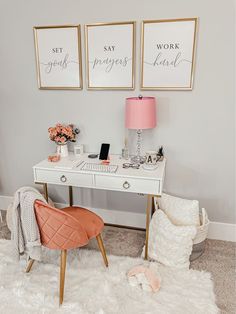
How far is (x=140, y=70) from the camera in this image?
2.14 m

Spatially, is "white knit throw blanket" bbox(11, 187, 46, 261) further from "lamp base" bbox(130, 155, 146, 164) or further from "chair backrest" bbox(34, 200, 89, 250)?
"lamp base" bbox(130, 155, 146, 164)

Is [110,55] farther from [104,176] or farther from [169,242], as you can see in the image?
[169,242]

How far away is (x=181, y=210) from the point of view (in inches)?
82.8

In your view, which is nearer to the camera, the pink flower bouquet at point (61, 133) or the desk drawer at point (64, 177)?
the desk drawer at point (64, 177)

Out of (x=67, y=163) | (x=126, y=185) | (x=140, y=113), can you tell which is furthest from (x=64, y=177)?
(x=140, y=113)

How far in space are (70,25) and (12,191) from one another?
178 centimetres

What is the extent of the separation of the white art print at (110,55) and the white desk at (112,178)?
67 centimetres

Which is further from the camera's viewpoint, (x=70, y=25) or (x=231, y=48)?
(x=70, y=25)

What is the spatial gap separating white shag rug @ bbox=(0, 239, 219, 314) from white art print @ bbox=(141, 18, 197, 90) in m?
1.43

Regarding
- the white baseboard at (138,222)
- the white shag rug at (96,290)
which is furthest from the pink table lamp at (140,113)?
the white shag rug at (96,290)

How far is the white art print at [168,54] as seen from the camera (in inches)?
77.9

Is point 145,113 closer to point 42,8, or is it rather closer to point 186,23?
point 186,23

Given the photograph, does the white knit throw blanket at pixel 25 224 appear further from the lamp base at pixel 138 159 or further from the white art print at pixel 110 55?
the white art print at pixel 110 55

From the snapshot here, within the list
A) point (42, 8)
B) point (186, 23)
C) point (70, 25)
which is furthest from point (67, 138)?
point (186, 23)
